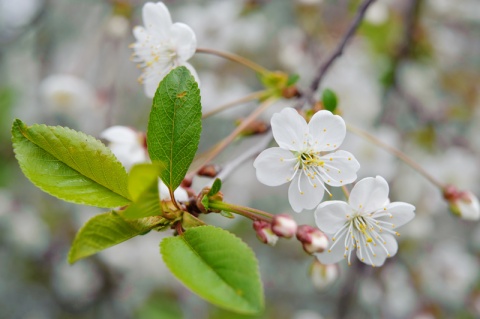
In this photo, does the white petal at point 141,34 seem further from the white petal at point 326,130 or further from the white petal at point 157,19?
the white petal at point 326,130

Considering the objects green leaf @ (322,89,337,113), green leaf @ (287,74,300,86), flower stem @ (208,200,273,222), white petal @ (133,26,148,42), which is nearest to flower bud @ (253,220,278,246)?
flower stem @ (208,200,273,222)

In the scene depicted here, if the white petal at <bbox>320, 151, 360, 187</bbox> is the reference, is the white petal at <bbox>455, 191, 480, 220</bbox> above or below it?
below

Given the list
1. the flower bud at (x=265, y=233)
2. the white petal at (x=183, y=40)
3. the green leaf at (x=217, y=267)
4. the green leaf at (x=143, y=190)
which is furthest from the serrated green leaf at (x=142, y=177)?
the white petal at (x=183, y=40)

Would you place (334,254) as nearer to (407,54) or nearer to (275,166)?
(275,166)

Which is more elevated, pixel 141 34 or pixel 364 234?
pixel 141 34

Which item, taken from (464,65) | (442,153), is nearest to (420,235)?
(442,153)

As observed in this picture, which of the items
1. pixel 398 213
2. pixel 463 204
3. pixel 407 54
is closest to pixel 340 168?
pixel 398 213

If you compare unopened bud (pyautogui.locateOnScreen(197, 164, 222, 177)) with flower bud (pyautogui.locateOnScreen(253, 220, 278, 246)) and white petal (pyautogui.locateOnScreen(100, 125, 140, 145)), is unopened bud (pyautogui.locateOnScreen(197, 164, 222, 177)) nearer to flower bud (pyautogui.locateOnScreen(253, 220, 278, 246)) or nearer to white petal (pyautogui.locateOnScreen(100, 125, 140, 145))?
flower bud (pyautogui.locateOnScreen(253, 220, 278, 246))
